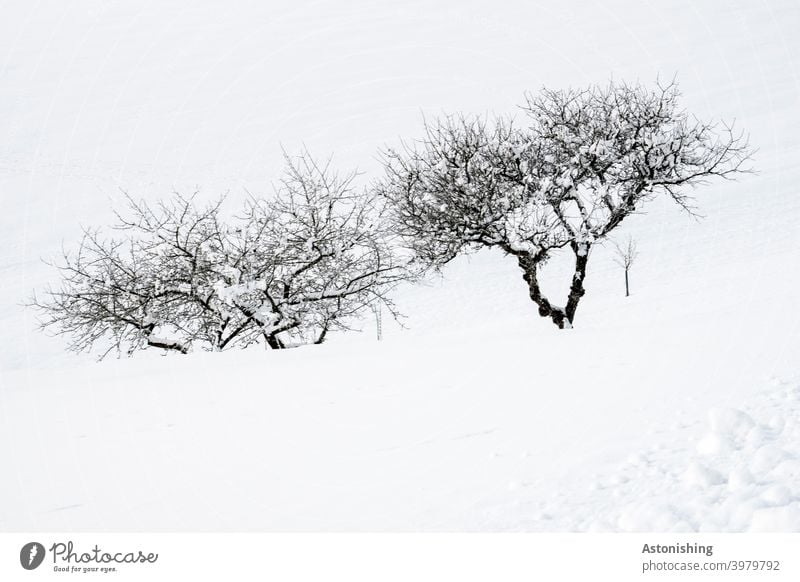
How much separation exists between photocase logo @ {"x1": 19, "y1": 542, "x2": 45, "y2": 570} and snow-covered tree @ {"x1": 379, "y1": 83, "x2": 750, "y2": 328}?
9280 millimetres

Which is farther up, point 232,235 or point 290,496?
point 232,235

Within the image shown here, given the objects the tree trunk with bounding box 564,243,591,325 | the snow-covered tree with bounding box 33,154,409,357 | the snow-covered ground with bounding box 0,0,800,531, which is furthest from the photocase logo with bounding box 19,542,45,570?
the tree trunk with bounding box 564,243,591,325

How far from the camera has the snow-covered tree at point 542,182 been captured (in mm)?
11789

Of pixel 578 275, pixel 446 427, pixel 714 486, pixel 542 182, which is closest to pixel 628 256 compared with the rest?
pixel 578 275

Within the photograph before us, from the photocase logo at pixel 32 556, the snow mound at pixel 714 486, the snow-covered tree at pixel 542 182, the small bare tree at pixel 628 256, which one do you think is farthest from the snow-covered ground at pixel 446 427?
the small bare tree at pixel 628 256

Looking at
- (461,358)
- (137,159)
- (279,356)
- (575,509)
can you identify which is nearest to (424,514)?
(575,509)

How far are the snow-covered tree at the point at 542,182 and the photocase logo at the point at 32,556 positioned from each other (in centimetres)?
928

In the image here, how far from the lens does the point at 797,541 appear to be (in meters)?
2.92

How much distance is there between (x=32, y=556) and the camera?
3449 mm

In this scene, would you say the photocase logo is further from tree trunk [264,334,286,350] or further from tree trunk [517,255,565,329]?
tree trunk [517,255,565,329]

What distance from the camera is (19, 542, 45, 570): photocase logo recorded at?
3449 millimetres

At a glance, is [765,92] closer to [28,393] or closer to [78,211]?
[78,211]

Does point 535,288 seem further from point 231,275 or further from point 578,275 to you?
point 231,275

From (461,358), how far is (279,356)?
116 inches
